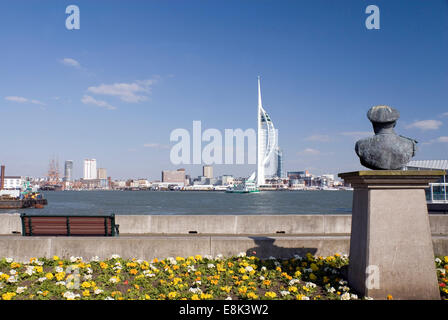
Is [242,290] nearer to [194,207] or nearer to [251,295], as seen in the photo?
[251,295]

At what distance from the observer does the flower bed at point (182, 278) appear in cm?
621

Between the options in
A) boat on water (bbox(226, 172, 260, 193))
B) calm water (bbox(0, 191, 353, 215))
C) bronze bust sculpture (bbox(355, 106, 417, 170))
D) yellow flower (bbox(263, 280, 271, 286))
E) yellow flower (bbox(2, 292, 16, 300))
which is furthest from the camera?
boat on water (bbox(226, 172, 260, 193))

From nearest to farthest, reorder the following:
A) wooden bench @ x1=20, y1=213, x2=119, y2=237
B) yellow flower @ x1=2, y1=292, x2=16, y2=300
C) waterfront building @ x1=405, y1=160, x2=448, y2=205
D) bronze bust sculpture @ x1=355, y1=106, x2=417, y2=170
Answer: yellow flower @ x1=2, y1=292, x2=16, y2=300
bronze bust sculpture @ x1=355, y1=106, x2=417, y2=170
wooden bench @ x1=20, y1=213, x2=119, y2=237
waterfront building @ x1=405, y1=160, x2=448, y2=205

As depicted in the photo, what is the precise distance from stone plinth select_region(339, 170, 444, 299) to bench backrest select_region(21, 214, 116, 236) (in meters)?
7.69

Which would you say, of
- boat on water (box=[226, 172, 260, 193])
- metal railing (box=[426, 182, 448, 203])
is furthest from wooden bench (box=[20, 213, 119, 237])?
boat on water (box=[226, 172, 260, 193])

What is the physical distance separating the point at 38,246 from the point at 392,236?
7.86m

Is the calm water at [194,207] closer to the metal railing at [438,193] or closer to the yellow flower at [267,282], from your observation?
the metal railing at [438,193]

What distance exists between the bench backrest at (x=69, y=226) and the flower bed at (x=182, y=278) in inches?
99.0

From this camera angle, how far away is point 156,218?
1340cm

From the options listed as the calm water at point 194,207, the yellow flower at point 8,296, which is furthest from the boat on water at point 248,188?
the yellow flower at point 8,296

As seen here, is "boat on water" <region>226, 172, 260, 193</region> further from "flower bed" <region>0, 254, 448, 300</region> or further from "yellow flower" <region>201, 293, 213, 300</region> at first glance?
"yellow flower" <region>201, 293, 213, 300</region>

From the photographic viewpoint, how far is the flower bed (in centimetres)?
621
